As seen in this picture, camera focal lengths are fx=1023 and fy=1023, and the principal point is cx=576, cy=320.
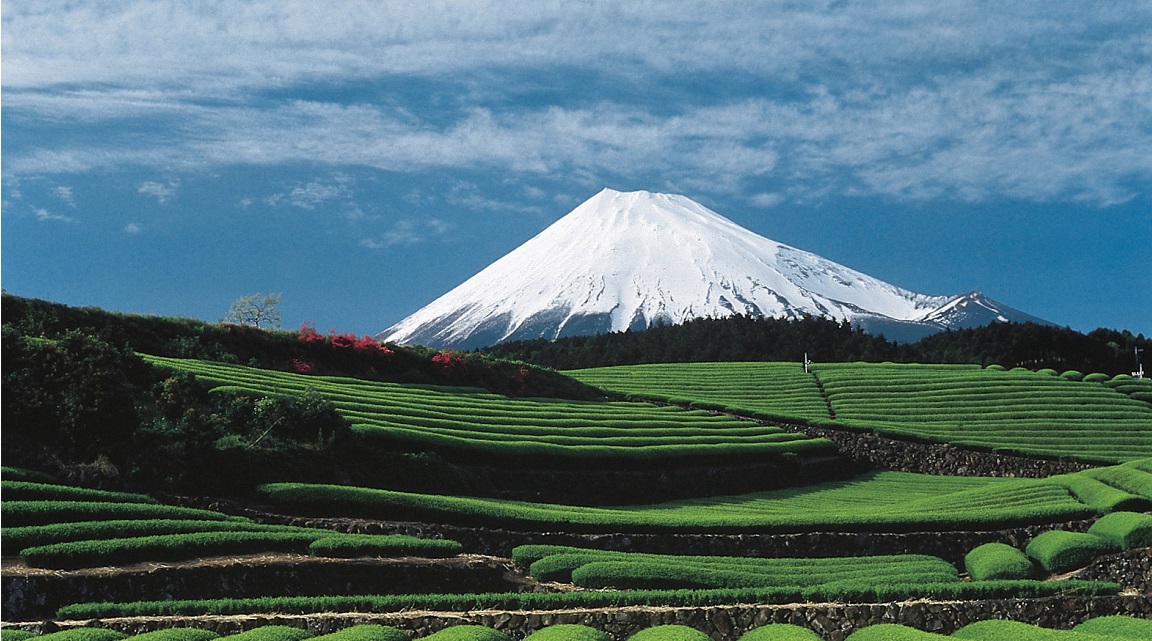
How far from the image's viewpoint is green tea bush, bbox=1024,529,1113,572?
24.9m

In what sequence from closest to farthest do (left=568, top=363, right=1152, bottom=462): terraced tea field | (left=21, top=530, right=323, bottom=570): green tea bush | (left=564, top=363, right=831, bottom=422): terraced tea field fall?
(left=21, top=530, right=323, bottom=570): green tea bush
(left=568, top=363, right=1152, bottom=462): terraced tea field
(left=564, top=363, right=831, bottom=422): terraced tea field

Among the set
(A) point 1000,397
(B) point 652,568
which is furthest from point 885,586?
(A) point 1000,397

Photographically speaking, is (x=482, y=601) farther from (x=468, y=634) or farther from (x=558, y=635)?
(x=558, y=635)

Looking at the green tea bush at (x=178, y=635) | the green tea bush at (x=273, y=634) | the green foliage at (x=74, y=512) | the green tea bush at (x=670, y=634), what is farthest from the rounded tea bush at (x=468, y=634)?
the green foliage at (x=74, y=512)

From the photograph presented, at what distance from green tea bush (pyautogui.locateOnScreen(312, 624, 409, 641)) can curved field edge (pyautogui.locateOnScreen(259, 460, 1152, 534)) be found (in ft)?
36.7

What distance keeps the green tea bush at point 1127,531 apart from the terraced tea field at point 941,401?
20.5 meters

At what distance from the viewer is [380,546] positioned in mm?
20734

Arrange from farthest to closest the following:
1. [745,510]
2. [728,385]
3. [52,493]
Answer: [728,385] < [745,510] < [52,493]

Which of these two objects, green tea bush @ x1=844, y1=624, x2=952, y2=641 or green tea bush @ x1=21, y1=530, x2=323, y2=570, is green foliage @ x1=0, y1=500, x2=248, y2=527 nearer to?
green tea bush @ x1=21, y1=530, x2=323, y2=570

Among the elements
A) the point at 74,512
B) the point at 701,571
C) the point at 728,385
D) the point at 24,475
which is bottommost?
the point at 701,571

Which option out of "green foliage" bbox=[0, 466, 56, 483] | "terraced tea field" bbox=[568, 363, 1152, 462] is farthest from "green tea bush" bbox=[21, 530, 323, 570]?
"terraced tea field" bbox=[568, 363, 1152, 462]

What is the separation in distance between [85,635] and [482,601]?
5877 mm

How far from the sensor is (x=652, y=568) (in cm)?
2061

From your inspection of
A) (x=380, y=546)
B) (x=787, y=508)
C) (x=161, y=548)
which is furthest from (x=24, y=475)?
(x=787, y=508)
